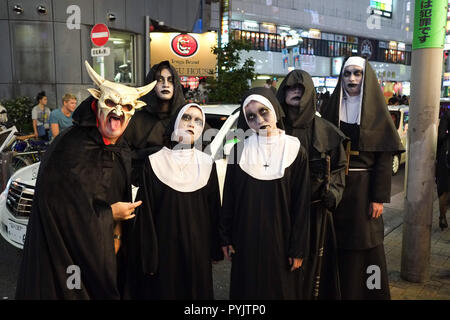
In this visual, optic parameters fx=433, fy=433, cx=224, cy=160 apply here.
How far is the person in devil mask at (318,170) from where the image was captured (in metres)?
3.18

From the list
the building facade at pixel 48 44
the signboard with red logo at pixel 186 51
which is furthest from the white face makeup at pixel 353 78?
the signboard with red logo at pixel 186 51

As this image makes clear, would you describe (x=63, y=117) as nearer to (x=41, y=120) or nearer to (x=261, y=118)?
(x=41, y=120)

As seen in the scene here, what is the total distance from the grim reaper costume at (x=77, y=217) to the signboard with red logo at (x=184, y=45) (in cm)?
1740

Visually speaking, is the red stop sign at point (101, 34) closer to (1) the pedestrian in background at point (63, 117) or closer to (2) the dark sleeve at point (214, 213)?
(1) the pedestrian in background at point (63, 117)

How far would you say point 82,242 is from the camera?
103 inches

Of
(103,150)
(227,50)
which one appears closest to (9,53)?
(227,50)

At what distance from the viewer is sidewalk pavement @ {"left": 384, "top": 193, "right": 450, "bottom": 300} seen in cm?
414

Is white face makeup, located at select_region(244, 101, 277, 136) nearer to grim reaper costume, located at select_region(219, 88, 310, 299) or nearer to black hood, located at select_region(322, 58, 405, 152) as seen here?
grim reaper costume, located at select_region(219, 88, 310, 299)

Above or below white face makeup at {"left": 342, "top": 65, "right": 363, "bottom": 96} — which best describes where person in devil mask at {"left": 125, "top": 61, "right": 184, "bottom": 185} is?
below

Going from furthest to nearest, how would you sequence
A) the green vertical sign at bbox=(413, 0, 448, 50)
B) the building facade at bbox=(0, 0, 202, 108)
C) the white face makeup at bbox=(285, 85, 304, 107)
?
1. the building facade at bbox=(0, 0, 202, 108)
2. the green vertical sign at bbox=(413, 0, 448, 50)
3. the white face makeup at bbox=(285, 85, 304, 107)

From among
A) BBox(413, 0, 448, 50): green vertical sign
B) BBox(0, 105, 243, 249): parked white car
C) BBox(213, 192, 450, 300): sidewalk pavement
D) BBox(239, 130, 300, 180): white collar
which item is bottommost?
BBox(213, 192, 450, 300): sidewalk pavement

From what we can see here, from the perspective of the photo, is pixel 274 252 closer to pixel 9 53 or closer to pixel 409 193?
pixel 409 193

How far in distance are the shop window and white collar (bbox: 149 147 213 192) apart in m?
15.2

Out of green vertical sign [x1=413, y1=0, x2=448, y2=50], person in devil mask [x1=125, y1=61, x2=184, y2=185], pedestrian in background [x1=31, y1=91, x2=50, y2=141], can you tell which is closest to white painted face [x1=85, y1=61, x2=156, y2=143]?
person in devil mask [x1=125, y1=61, x2=184, y2=185]
